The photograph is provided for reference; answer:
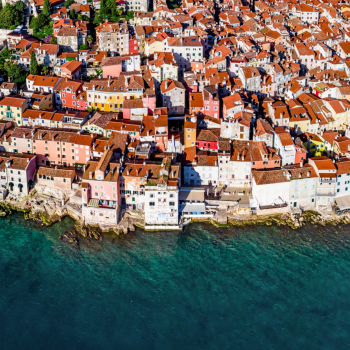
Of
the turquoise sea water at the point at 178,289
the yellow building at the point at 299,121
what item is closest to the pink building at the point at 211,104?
the yellow building at the point at 299,121

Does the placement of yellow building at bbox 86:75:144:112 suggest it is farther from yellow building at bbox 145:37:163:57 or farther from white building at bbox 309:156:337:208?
white building at bbox 309:156:337:208

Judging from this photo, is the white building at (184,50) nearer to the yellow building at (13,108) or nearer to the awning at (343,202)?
the yellow building at (13,108)

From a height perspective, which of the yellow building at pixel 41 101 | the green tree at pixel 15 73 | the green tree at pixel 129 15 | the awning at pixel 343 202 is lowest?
the awning at pixel 343 202

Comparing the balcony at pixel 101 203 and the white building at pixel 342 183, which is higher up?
the white building at pixel 342 183

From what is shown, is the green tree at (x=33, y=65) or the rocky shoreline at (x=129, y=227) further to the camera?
the green tree at (x=33, y=65)

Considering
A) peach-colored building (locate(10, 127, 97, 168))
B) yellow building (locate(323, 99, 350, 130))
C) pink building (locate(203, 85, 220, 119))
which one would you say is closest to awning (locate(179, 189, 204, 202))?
peach-colored building (locate(10, 127, 97, 168))

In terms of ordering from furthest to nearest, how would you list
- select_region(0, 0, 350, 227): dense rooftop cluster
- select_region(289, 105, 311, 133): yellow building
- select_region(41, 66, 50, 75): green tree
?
select_region(41, 66, 50, 75): green tree
select_region(289, 105, 311, 133): yellow building
select_region(0, 0, 350, 227): dense rooftop cluster

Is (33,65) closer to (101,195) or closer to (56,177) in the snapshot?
(56,177)

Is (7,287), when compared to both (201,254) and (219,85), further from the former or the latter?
(219,85)
